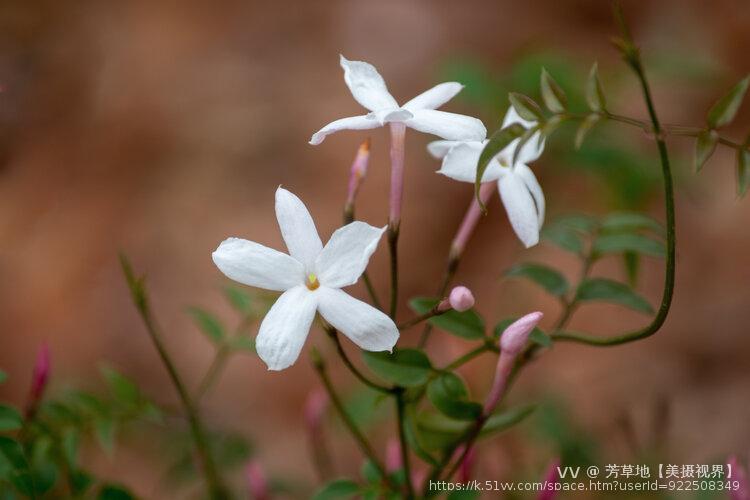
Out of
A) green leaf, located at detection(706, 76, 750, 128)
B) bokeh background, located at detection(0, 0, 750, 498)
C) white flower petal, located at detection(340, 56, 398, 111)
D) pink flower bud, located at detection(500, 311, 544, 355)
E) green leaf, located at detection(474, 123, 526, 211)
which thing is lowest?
pink flower bud, located at detection(500, 311, 544, 355)

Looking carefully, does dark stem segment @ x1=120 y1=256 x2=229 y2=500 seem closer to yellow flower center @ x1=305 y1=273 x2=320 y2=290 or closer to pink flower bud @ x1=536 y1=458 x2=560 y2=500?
yellow flower center @ x1=305 y1=273 x2=320 y2=290

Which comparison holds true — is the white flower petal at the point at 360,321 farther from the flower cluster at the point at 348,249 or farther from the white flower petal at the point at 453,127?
the white flower petal at the point at 453,127

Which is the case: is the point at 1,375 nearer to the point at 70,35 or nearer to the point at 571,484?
the point at 571,484

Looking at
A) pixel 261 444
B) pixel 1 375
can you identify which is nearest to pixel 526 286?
pixel 261 444

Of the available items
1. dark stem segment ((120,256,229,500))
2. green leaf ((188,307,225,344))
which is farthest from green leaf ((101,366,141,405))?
green leaf ((188,307,225,344))

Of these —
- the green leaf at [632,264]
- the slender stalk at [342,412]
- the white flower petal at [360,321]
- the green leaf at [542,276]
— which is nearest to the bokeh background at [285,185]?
the green leaf at [632,264]

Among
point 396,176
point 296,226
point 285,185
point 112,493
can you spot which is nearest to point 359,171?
point 396,176
